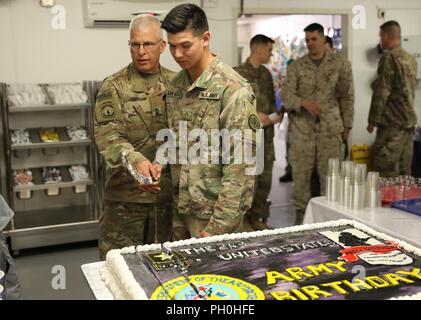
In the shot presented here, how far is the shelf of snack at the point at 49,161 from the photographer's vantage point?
173 inches

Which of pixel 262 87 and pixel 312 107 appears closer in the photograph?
pixel 312 107

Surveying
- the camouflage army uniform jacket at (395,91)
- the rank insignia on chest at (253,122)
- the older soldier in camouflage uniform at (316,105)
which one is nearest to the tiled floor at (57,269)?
the older soldier in camouflage uniform at (316,105)

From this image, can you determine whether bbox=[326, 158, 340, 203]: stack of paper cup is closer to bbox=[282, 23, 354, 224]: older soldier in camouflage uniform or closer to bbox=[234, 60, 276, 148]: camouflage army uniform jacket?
bbox=[282, 23, 354, 224]: older soldier in camouflage uniform

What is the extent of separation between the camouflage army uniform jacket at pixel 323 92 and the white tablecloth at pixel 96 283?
3.31m

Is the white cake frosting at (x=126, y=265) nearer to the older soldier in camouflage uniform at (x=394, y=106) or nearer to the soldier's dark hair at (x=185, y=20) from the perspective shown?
the soldier's dark hair at (x=185, y=20)

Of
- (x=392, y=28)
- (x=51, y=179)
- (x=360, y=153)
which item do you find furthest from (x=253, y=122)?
(x=360, y=153)

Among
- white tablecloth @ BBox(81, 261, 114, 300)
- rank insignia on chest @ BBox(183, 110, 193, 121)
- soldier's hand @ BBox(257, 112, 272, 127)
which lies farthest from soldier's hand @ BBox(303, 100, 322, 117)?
white tablecloth @ BBox(81, 261, 114, 300)

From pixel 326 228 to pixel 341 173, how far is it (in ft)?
3.25

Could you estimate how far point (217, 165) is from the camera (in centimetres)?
224

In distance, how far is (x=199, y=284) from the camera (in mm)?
1595

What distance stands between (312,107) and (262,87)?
0.63m

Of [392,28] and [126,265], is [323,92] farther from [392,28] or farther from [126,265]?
[126,265]

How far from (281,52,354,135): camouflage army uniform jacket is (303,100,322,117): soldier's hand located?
0.06 metres

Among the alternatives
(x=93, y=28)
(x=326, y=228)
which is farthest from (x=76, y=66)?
(x=326, y=228)
